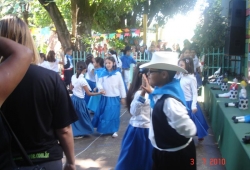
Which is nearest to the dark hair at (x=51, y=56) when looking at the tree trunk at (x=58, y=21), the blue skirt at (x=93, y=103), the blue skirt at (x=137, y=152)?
the blue skirt at (x=93, y=103)

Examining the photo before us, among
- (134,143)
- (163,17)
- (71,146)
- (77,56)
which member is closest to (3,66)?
(71,146)

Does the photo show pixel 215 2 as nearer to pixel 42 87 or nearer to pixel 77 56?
pixel 77 56

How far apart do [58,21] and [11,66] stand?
43.2ft

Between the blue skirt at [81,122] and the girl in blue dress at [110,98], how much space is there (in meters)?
0.23

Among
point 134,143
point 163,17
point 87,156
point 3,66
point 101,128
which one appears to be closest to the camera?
point 3,66

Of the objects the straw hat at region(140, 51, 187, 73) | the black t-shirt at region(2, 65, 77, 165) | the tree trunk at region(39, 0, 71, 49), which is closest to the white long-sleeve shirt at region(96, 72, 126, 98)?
the straw hat at region(140, 51, 187, 73)

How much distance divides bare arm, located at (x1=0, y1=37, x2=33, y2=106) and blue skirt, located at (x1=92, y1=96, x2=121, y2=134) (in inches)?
212

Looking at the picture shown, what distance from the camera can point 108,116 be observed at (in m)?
6.83

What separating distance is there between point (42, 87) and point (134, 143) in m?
2.24

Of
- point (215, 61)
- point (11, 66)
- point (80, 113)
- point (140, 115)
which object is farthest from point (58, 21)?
point (11, 66)

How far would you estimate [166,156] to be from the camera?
3074 millimetres

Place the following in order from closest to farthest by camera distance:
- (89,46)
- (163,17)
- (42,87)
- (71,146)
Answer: (42,87) < (71,146) < (89,46) < (163,17)

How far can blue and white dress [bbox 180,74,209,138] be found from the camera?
18.8 feet

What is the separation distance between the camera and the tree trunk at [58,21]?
13.7 m
